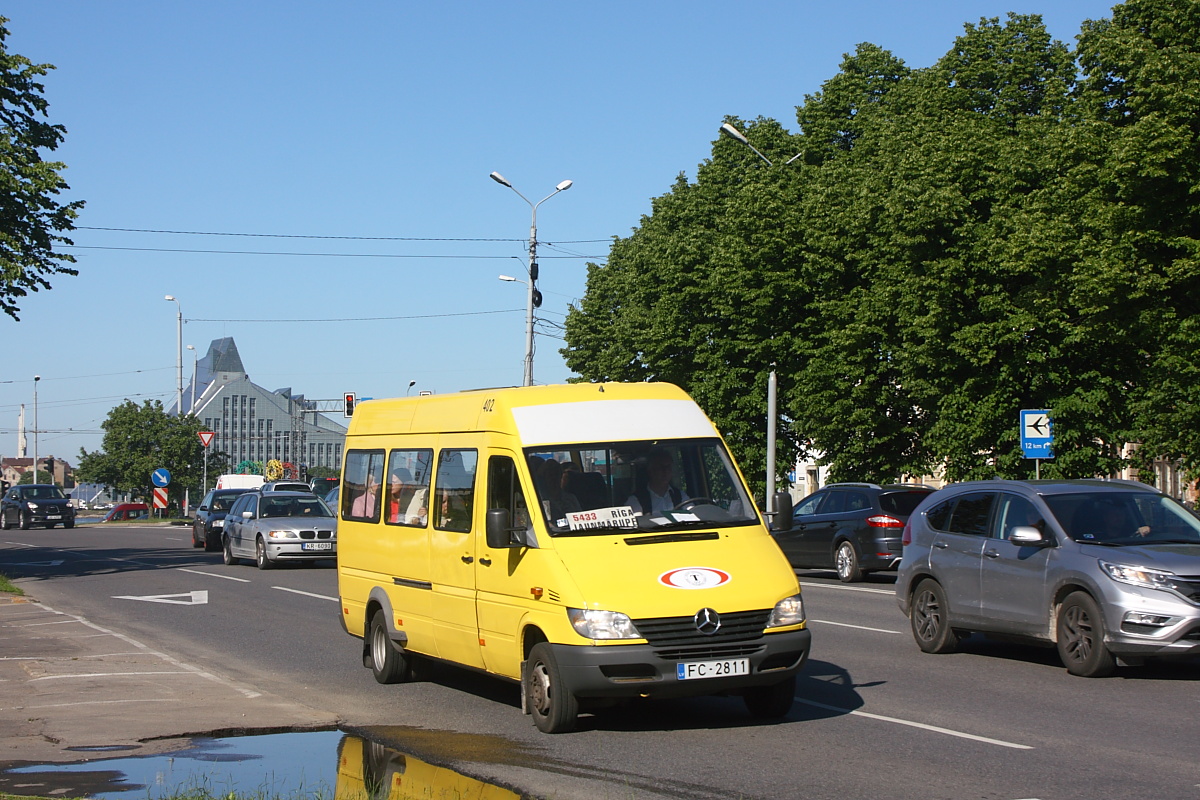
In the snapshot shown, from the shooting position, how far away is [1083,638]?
39.9 ft

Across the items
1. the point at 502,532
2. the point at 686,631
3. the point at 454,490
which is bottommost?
the point at 686,631

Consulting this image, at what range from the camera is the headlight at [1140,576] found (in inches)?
455

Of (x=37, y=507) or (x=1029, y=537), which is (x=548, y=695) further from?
(x=37, y=507)

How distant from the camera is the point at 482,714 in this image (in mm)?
10648

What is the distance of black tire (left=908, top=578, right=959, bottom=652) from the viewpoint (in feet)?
45.3

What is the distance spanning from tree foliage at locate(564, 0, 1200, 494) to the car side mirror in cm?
1583

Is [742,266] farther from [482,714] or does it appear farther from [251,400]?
[251,400]

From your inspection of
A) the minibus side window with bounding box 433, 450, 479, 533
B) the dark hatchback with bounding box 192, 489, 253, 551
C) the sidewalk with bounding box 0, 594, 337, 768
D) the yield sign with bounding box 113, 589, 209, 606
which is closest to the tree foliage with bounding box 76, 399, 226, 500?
the dark hatchback with bounding box 192, 489, 253, 551

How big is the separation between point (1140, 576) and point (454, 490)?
5.73m

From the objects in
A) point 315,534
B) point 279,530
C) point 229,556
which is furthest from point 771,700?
point 229,556

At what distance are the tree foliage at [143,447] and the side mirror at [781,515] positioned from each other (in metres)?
89.0

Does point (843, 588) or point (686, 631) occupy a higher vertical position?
point (686, 631)

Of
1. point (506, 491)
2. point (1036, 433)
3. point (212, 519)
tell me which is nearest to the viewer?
point (506, 491)

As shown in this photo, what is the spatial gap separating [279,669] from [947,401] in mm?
23760
